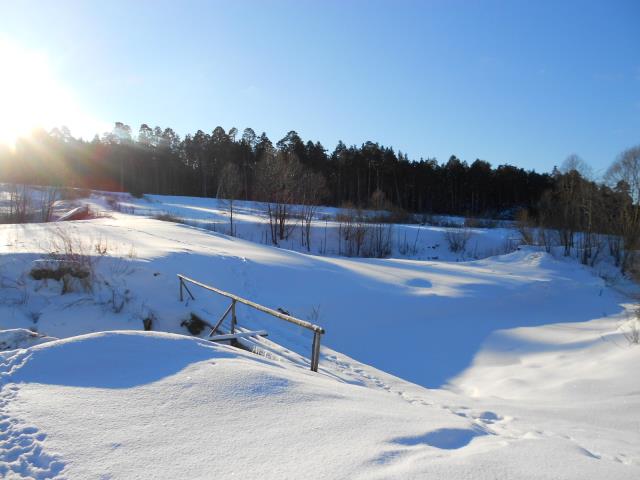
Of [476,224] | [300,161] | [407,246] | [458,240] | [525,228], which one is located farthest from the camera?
[300,161]

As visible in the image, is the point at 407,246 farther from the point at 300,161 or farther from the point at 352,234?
the point at 300,161

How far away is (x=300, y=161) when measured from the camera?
200 feet

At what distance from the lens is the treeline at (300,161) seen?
64500mm

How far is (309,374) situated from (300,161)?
188ft

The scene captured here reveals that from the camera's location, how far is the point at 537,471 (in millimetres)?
2811

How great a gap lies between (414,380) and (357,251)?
22512 mm

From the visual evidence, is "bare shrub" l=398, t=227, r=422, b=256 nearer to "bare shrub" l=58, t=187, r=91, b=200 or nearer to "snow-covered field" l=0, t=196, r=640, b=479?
"snow-covered field" l=0, t=196, r=640, b=479

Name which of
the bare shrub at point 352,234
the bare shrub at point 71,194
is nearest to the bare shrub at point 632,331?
the bare shrub at point 352,234

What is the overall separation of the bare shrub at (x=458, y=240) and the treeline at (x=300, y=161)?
27.0 m

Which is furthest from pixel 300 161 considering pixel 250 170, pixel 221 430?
pixel 221 430

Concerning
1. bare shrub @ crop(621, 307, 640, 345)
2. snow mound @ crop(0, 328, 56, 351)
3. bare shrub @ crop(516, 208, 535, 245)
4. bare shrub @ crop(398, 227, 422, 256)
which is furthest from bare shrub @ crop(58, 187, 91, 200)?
bare shrub @ crop(621, 307, 640, 345)

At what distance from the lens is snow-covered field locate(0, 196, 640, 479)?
9.50 ft

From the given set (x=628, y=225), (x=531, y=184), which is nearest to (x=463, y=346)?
(x=628, y=225)

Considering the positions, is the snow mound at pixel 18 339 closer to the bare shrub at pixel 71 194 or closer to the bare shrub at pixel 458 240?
the bare shrub at pixel 458 240
